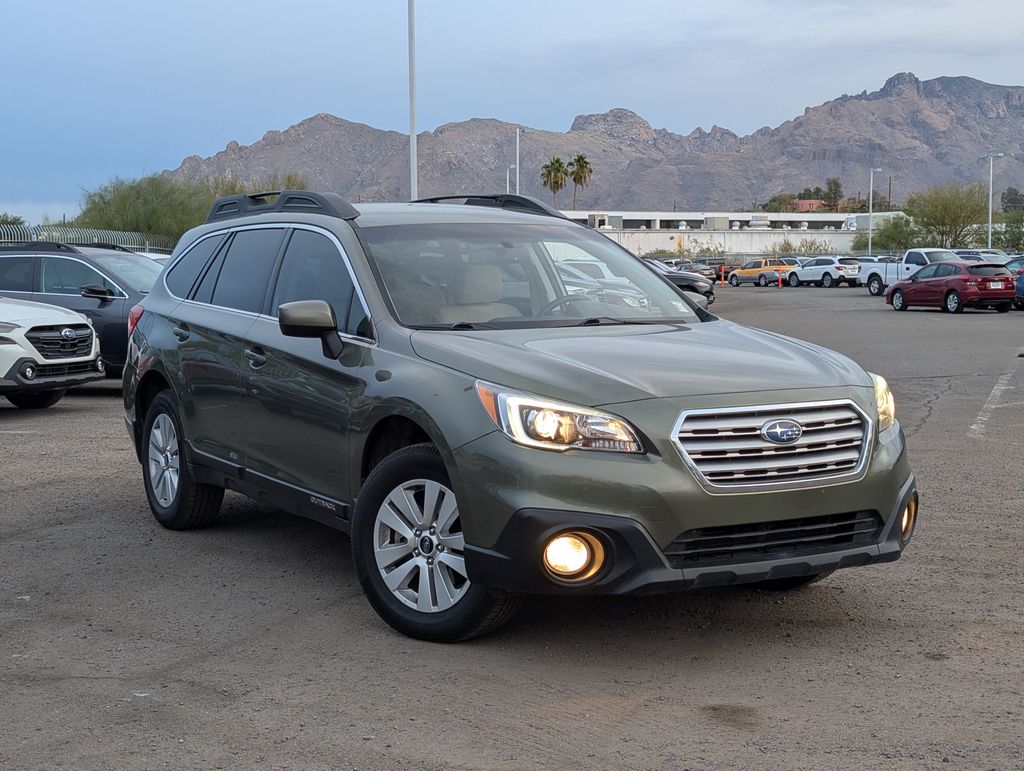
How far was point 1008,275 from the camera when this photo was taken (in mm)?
37500

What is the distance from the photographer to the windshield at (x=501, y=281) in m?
6.02

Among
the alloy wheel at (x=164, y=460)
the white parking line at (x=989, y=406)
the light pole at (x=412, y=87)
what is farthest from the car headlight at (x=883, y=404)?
the light pole at (x=412, y=87)

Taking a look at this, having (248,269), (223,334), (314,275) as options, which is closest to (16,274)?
(248,269)

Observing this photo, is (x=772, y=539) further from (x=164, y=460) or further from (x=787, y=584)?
(x=164, y=460)

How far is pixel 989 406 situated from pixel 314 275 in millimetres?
9747

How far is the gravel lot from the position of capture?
4215mm

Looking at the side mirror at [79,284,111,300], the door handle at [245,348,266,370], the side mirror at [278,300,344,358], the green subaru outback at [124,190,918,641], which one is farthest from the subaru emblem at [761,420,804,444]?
the side mirror at [79,284,111,300]

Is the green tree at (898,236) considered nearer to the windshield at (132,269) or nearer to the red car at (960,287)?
the red car at (960,287)

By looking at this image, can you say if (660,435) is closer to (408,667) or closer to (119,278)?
(408,667)

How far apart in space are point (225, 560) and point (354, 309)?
5.82 feet

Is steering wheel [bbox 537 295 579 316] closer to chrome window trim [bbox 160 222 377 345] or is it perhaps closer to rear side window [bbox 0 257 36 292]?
chrome window trim [bbox 160 222 377 345]

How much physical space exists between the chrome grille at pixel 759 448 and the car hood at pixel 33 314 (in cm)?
1074

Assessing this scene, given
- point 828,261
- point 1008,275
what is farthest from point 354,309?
point 828,261

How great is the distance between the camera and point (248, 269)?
7148 mm
